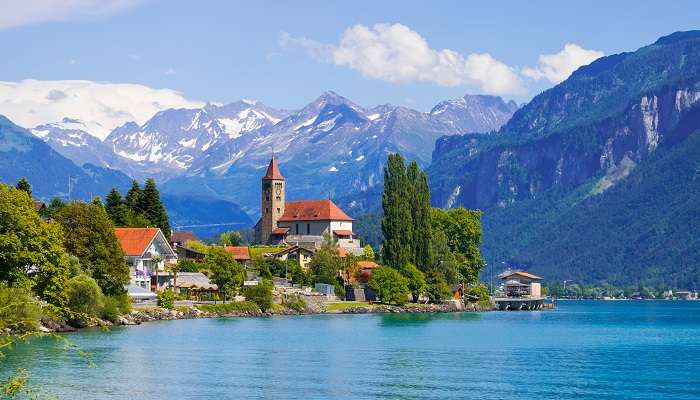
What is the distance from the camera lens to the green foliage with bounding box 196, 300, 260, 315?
362ft

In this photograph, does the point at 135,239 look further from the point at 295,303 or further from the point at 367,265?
the point at 367,265

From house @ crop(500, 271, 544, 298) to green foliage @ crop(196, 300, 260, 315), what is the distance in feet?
243

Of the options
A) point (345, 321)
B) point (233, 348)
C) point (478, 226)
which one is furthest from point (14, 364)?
point (478, 226)

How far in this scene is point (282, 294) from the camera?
405 ft

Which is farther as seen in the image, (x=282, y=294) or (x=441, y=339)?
(x=282, y=294)

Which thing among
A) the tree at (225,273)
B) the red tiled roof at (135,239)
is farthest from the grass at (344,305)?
the red tiled roof at (135,239)

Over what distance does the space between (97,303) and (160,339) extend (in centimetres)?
924

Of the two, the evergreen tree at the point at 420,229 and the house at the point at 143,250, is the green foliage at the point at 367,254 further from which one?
the house at the point at 143,250

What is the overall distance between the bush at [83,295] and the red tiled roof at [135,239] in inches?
971

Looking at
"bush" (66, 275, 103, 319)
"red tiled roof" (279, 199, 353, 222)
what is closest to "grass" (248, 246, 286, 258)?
"red tiled roof" (279, 199, 353, 222)

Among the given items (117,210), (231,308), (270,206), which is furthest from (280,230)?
(231,308)

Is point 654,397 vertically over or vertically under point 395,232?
under

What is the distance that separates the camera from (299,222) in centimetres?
16250

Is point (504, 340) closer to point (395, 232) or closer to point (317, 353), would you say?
point (317, 353)
